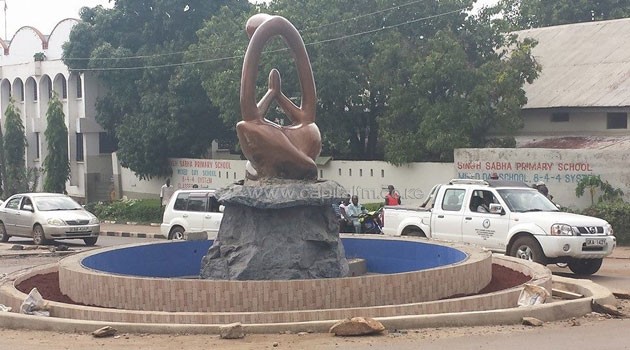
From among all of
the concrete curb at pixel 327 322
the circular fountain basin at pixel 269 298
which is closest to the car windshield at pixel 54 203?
the circular fountain basin at pixel 269 298

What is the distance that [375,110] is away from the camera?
3584 centimetres

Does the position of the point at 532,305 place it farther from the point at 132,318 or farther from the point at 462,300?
the point at 132,318

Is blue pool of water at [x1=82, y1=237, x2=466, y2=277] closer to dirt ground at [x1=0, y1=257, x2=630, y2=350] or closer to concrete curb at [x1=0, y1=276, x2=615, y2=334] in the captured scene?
concrete curb at [x1=0, y1=276, x2=615, y2=334]

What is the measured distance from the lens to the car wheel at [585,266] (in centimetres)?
1823

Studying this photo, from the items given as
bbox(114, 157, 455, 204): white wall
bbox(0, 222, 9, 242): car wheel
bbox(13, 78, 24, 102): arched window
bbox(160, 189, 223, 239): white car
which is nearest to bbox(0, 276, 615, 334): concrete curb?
bbox(160, 189, 223, 239): white car

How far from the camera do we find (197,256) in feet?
58.6

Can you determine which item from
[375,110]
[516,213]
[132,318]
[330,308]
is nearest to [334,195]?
[330,308]

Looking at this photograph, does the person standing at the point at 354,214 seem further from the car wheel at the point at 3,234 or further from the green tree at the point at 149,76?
the green tree at the point at 149,76

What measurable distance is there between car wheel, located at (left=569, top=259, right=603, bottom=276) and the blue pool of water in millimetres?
3109

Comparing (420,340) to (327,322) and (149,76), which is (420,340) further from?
(149,76)

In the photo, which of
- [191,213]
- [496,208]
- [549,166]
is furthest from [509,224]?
[549,166]

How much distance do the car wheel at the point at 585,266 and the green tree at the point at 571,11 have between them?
29588 millimetres

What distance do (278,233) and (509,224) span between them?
5968 mm

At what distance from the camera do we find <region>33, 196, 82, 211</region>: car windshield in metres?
27.5
